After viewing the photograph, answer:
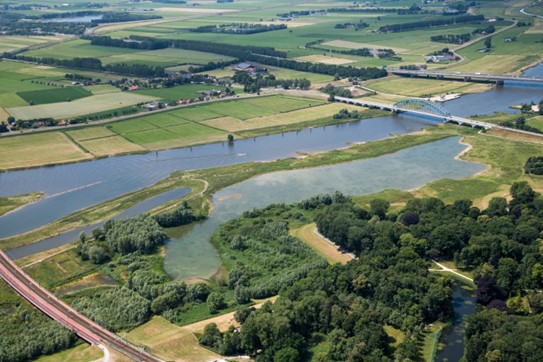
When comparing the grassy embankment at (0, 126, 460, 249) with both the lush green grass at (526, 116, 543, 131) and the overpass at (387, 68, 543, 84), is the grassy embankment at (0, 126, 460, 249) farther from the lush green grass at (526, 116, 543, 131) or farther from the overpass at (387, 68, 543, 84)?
the overpass at (387, 68, 543, 84)

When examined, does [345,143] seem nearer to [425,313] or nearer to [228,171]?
[228,171]

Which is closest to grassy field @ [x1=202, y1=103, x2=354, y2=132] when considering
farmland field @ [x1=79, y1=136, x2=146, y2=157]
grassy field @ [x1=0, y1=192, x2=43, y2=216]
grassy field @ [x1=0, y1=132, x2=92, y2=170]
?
farmland field @ [x1=79, y1=136, x2=146, y2=157]

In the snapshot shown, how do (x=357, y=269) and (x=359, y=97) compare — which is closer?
(x=357, y=269)

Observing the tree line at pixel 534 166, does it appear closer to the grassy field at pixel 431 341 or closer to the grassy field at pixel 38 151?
the grassy field at pixel 431 341

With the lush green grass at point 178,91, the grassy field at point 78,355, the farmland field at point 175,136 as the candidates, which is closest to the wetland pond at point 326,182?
the grassy field at point 78,355

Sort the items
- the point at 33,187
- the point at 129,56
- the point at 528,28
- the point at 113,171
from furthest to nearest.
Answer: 1. the point at 528,28
2. the point at 129,56
3. the point at 113,171
4. the point at 33,187

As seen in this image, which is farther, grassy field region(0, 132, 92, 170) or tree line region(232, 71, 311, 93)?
tree line region(232, 71, 311, 93)

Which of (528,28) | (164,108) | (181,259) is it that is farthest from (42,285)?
(528,28)
